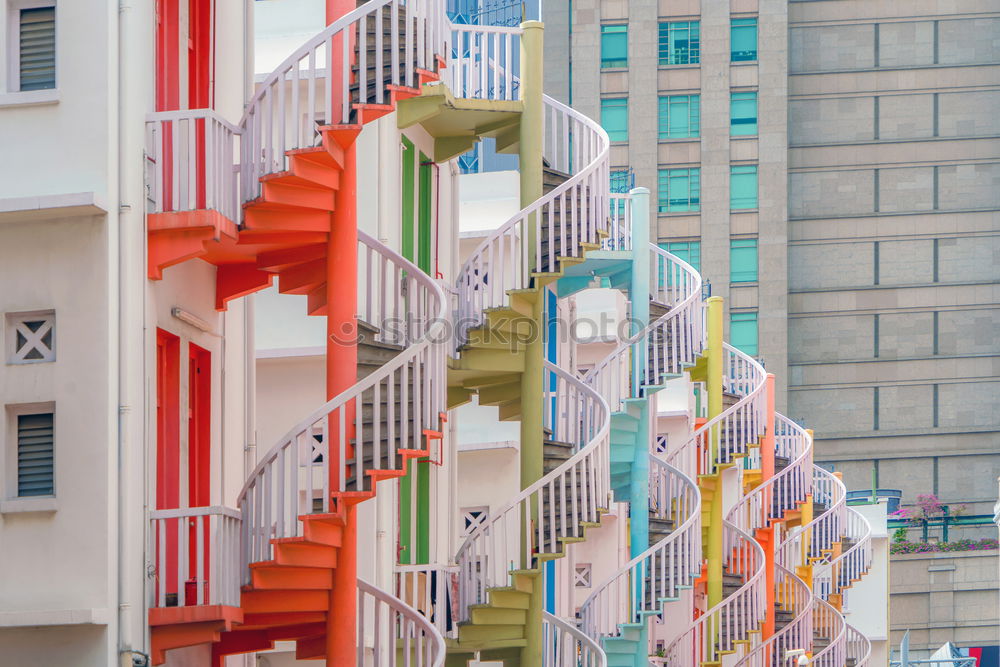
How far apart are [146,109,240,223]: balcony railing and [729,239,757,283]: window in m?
51.7

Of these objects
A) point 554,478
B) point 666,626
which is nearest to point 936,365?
point 666,626

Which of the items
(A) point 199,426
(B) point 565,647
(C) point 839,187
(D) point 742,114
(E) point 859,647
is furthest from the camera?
(C) point 839,187

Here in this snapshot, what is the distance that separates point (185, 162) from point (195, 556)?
2.57 metres

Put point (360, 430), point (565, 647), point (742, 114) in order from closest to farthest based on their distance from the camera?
point (360, 430) → point (565, 647) → point (742, 114)

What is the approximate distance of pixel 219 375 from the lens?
14.5 meters

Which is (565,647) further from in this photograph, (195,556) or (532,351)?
(195,556)

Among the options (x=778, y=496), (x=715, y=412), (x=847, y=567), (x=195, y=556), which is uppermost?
(x=715, y=412)

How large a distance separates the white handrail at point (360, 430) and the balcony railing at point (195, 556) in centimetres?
23

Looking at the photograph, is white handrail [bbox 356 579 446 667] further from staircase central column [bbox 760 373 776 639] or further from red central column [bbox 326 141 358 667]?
staircase central column [bbox 760 373 776 639]

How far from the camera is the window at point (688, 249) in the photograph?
210 feet

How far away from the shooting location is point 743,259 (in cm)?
6406

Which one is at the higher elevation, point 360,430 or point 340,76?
point 340,76

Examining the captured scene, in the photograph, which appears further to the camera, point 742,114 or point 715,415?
point 742,114

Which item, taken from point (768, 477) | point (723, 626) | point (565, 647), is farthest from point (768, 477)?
point (565, 647)
